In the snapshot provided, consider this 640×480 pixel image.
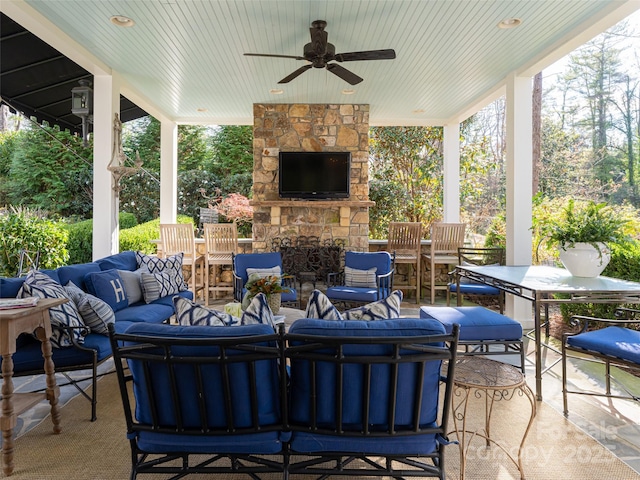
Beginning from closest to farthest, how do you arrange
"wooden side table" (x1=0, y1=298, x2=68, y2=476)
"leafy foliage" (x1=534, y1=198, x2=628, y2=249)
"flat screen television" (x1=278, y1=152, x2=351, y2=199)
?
"wooden side table" (x1=0, y1=298, x2=68, y2=476) → "leafy foliage" (x1=534, y1=198, x2=628, y2=249) → "flat screen television" (x1=278, y1=152, x2=351, y2=199)

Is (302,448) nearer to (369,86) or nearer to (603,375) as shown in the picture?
(603,375)

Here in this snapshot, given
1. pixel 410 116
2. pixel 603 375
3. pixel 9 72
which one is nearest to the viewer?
pixel 603 375

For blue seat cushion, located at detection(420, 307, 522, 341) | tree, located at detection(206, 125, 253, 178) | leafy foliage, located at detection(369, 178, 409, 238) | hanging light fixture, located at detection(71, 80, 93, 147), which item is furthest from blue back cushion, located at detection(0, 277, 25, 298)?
tree, located at detection(206, 125, 253, 178)

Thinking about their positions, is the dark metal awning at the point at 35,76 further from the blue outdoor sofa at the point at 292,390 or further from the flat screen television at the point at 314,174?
the blue outdoor sofa at the point at 292,390

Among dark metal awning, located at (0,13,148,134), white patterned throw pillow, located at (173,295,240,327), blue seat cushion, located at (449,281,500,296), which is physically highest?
Answer: dark metal awning, located at (0,13,148,134)

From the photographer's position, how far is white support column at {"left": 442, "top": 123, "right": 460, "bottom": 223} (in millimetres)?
6848

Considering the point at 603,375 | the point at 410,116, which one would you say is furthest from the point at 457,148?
the point at 603,375

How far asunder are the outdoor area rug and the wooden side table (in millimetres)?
127

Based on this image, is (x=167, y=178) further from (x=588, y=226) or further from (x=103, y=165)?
(x=588, y=226)

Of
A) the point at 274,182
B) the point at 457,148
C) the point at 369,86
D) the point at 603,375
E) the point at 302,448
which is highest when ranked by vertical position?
the point at 369,86

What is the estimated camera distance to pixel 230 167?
1122cm

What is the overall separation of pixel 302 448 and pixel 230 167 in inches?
409

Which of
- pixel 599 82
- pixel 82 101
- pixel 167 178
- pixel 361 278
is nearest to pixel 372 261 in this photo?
pixel 361 278

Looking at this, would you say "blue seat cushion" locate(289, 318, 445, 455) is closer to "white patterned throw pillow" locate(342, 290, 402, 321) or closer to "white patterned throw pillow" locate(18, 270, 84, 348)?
"white patterned throw pillow" locate(342, 290, 402, 321)
